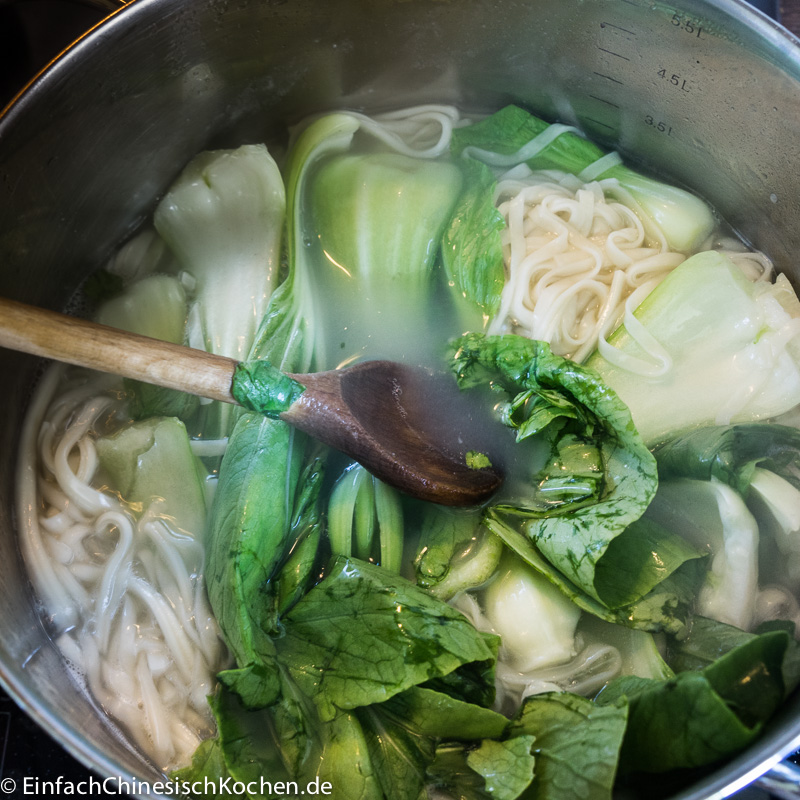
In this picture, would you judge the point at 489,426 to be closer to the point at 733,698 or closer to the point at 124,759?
the point at 733,698

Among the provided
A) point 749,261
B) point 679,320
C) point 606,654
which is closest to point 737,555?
point 606,654

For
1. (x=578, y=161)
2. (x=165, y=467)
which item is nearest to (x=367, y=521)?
(x=165, y=467)

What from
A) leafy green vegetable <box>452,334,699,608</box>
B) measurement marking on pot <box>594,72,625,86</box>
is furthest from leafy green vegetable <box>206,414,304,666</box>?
measurement marking on pot <box>594,72,625,86</box>

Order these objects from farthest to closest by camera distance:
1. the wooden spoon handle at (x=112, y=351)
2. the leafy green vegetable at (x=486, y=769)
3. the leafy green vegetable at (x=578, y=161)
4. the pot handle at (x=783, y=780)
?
the leafy green vegetable at (x=578, y=161), the wooden spoon handle at (x=112, y=351), the leafy green vegetable at (x=486, y=769), the pot handle at (x=783, y=780)

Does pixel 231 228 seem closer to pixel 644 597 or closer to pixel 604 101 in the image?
pixel 604 101

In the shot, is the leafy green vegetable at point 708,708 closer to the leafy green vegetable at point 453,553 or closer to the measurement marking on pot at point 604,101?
the leafy green vegetable at point 453,553

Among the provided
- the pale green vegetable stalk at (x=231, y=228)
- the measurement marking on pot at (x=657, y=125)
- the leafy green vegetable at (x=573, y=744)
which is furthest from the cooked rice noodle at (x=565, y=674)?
the measurement marking on pot at (x=657, y=125)

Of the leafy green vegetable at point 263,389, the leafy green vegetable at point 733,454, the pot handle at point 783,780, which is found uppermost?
the leafy green vegetable at point 733,454
